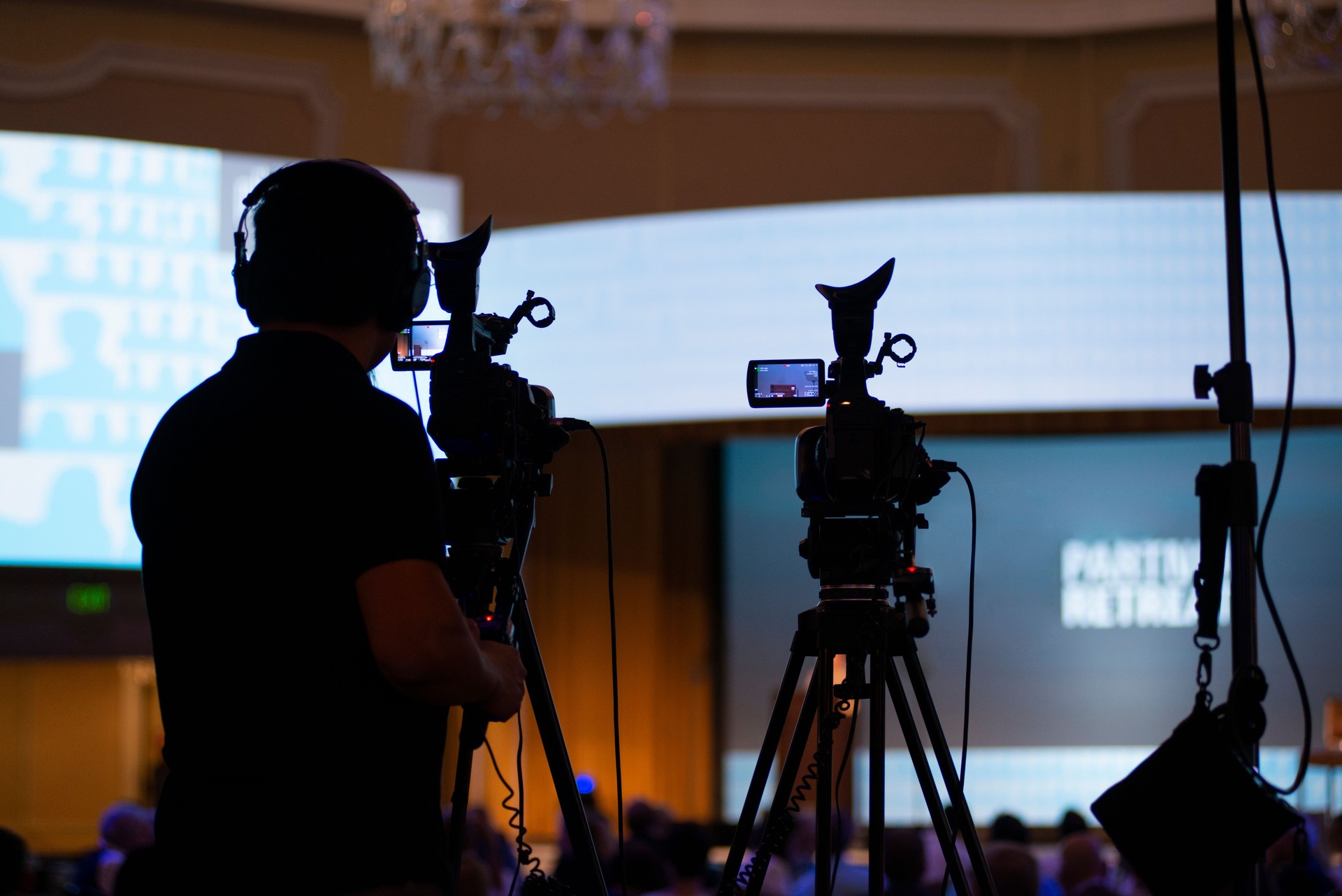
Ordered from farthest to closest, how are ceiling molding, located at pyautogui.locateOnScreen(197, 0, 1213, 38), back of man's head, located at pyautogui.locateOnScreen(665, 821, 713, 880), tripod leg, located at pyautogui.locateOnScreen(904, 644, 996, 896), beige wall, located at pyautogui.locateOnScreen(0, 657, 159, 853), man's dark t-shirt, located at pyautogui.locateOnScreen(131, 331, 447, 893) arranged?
beige wall, located at pyautogui.locateOnScreen(0, 657, 159, 853)
ceiling molding, located at pyautogui.locateOnScreen(197, 0, 1213, 38)
back of man's head, located at pyautogui.locateOnScreen(665, 821, 713, 880)
tripod leg, located at pyautogui.locateOnScreen(904, 644, 996, 896)
man's dark t-shirt, located at pyautogui.locateOnScreen(131, 331, 447, 893)

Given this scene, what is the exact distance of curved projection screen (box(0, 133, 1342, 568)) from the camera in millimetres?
4734

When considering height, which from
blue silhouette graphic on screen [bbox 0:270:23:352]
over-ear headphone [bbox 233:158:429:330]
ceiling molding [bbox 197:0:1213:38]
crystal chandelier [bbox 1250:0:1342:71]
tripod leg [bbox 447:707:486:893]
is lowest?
tripod leg [bbox 447:707:486:893]

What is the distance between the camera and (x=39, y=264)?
4.73m

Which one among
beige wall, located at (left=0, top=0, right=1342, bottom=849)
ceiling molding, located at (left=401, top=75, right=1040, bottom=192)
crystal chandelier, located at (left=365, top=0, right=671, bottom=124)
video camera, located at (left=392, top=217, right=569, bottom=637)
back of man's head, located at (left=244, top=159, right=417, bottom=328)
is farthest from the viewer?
ceiling molding, located at (left=401, top=75, right=1040, bottom=192)

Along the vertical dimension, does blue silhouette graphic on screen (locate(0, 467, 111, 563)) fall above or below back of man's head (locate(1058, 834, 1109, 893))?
above

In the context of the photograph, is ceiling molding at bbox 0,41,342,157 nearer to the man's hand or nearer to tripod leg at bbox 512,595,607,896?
tripod leg at bbox 512,595,607,896

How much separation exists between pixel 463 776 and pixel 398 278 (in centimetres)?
76

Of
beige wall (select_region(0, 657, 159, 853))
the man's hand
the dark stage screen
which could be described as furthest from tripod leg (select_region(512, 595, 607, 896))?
beige wall (select_region(0, 657, 159, 853))

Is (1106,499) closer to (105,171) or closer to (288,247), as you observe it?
(105,171)

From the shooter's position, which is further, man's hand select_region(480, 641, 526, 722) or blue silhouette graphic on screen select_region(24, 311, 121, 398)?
blue silhouette graphic on screen select_region(24, 311, 121, 398)

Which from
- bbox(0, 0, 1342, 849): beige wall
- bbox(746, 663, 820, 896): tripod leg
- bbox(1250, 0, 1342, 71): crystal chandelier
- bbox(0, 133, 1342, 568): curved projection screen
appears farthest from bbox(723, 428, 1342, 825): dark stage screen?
bbox(746, 663, 820, 896): tripod leg

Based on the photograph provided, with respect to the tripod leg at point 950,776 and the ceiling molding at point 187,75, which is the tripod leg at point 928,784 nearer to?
the tripod leg at point 950,776

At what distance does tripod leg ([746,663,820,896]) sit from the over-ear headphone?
2.82 feet

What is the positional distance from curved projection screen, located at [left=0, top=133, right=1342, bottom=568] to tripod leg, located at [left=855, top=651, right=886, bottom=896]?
3.09 m
